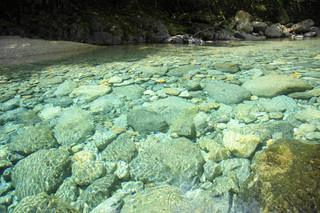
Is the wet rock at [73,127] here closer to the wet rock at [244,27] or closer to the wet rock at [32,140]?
the wet rock at [32,140]

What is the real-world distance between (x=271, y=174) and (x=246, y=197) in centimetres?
20

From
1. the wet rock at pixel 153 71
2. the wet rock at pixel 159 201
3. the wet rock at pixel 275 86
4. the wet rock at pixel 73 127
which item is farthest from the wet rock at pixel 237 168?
the wet rock at pixel 153 71

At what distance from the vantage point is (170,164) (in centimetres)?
131

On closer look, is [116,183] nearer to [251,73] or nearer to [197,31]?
[251,73]

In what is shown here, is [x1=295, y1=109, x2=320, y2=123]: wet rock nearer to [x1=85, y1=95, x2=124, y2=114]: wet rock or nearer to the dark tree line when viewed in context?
[x1=85, y1=95, x2=124, y2=114]: wet rock

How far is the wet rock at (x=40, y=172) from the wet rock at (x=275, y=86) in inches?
89.2

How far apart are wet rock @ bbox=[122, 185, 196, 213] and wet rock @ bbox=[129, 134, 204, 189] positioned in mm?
96

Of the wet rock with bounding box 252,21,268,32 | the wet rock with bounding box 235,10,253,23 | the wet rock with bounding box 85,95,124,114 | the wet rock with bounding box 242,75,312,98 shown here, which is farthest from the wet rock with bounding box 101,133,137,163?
the wet rock with bounding box 252,21,268,32

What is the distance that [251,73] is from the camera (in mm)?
3248

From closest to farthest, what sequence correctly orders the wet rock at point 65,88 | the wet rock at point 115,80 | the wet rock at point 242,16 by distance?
the wet rock at point 65,88 < the wet rock at point 115,80 < the wet rock at point 242,16

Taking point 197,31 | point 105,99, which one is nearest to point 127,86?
point 105,99

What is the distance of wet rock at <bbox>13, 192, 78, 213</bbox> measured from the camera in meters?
0.98

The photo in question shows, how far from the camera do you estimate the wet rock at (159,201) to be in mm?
1001

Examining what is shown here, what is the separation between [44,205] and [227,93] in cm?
216
